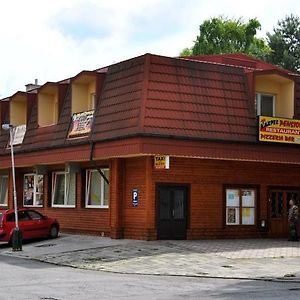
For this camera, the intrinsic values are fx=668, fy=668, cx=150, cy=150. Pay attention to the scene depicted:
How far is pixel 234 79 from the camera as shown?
25516 millimetres

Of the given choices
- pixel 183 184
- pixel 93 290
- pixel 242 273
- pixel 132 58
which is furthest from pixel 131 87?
pixel 93 290

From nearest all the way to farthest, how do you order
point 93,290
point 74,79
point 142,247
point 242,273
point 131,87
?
point 93,290 → point 242,273 → point 142,247 → point 131,87 → point 74,79

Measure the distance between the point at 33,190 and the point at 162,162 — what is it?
428 inches

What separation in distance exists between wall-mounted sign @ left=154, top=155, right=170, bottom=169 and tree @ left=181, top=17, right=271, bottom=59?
40513 mm

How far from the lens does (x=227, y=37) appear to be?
64.2 metres

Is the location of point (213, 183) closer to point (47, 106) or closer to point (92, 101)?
point (92, 101)

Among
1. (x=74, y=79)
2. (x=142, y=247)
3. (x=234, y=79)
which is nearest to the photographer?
(x=142, y=247)

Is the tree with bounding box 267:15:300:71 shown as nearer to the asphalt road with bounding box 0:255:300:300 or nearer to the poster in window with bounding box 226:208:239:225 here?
the poster in window with bounding box 226:208:239:225

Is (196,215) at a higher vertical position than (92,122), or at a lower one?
lower

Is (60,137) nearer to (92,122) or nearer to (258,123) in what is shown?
(92,122)

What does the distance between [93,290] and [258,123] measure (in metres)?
13.0

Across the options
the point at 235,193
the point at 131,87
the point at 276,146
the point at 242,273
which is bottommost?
the point at 242,273

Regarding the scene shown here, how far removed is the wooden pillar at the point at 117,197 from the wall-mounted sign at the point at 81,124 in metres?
1.86

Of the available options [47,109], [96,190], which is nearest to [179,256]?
[96,190]
